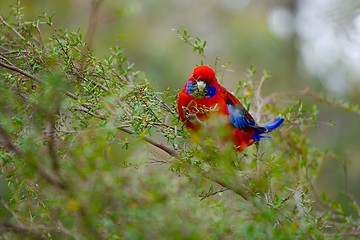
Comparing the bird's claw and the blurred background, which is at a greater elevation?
the blurred background

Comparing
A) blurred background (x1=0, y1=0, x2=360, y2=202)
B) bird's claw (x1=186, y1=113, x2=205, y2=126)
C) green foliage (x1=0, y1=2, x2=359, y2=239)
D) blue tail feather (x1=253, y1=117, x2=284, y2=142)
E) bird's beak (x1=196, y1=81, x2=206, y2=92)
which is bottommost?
green foliage (x1=0, y1=2, x2=359, y2=239)

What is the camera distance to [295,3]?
9.25m

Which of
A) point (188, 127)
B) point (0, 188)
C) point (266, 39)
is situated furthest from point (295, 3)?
point (188, 127)

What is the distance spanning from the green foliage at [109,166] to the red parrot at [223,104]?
0.46ft

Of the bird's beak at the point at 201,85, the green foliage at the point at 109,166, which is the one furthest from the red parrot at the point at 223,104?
the green foliage at the point at 109,166

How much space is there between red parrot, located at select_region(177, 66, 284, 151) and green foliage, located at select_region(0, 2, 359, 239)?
14 centimetres

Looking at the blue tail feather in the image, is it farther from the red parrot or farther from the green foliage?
the green foliage

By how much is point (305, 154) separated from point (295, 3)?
21.6 feet

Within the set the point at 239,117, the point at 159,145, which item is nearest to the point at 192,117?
the point at 159,145

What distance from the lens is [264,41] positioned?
10.4m

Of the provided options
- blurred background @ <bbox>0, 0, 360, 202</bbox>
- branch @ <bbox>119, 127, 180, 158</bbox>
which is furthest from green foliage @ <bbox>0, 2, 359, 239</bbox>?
blurred background @ <bbox>0, 0, 360, 202</bbox>

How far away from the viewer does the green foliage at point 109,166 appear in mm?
1407

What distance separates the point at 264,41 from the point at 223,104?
7.75 m

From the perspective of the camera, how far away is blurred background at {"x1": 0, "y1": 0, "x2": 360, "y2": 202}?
605 cm
